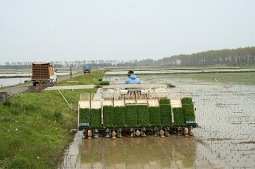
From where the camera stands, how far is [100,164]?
479 inches

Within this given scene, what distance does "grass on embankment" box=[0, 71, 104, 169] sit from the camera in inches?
430

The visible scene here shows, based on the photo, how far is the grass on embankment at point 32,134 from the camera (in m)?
10.9

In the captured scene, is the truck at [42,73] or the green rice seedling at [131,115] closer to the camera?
the green rice seedling at [131,115]

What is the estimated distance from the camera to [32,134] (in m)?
14.1

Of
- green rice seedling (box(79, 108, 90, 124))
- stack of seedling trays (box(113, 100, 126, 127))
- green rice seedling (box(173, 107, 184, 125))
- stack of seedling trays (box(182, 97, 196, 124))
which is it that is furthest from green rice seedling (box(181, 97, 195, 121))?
green rice seedling (box(79, 108, 90, 124))

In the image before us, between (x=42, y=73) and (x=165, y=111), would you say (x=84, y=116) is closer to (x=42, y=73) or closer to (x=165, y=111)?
(x=165, y=111)

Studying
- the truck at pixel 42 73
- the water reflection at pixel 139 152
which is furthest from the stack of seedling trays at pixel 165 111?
the truck at pixel 42 73

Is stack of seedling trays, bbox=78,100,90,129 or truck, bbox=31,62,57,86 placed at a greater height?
truck, bbox=31,62,57,86

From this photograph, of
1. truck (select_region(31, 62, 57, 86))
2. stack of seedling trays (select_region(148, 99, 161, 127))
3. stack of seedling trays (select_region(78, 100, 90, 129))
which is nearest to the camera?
stack of seedling trays (select_region(78, 100, 90, 129))

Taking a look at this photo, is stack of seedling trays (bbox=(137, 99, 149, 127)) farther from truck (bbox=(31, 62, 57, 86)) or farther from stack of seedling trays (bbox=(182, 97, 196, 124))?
truck (bbox=(31, 62, 57, 86))

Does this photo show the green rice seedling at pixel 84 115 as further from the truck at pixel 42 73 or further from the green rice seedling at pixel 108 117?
the truck at pixel 42 73

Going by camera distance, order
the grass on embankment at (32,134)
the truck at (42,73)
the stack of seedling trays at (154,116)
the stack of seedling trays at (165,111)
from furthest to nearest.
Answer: the truck at (42,73), the stack of seedling trays at (165,111), the stack of seedling trays at (154,116), the grass on embankment at (32,134)

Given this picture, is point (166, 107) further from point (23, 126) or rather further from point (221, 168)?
point (23, 126)

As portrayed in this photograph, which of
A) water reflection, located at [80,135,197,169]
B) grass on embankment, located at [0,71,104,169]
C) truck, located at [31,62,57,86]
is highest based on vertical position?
truck, located at [31,62,57,86]
